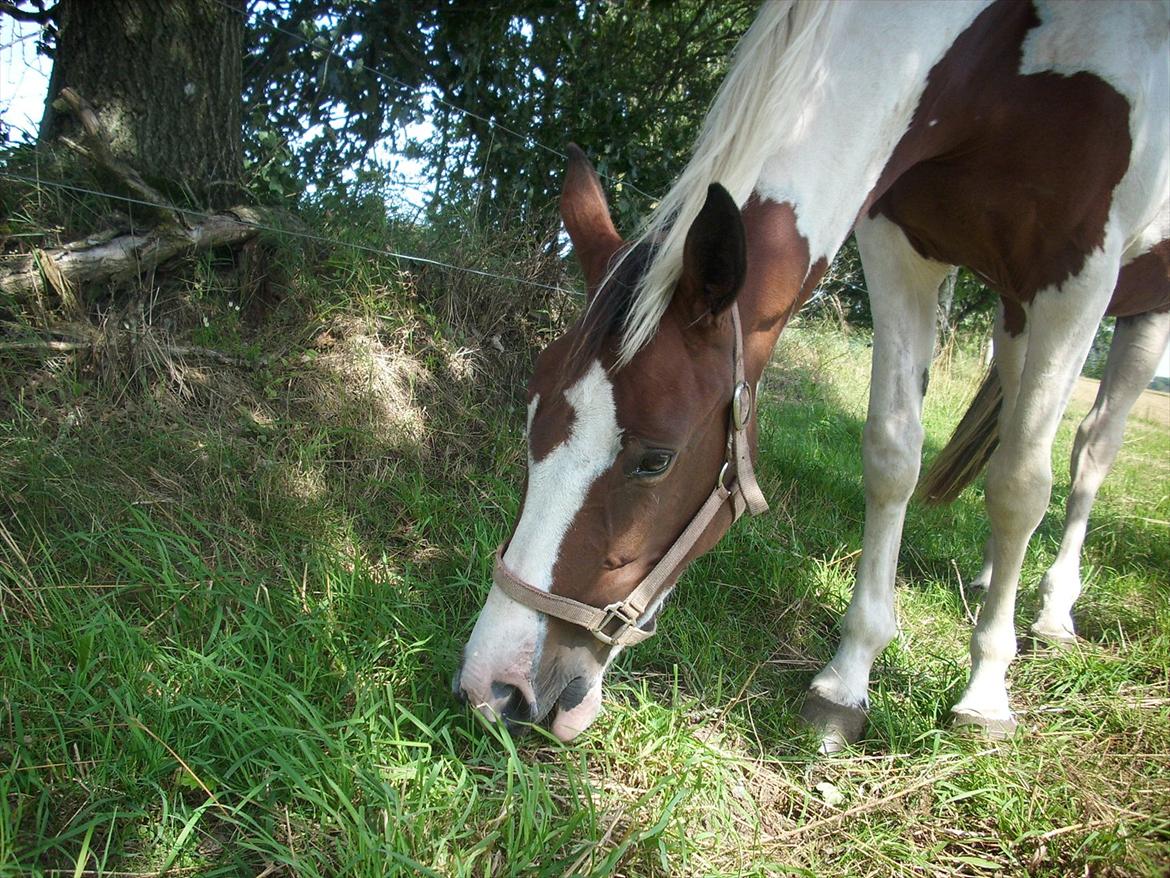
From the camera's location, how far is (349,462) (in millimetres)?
2600

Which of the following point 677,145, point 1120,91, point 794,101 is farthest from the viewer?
point 677,145

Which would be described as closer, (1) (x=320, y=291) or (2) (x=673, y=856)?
(2) (x=673, y=856)

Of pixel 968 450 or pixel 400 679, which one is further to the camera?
pixel 968 450

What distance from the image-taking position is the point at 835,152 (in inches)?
Answer: 60.1

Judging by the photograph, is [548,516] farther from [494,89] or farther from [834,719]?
[494,89]

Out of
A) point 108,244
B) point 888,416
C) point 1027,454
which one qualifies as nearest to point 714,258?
point 888,416

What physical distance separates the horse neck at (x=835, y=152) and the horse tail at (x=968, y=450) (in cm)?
153

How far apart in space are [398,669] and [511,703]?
54 cm

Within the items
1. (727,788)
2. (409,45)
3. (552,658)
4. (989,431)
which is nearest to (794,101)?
(552,658)

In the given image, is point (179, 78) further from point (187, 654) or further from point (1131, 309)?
point (1131, 309)

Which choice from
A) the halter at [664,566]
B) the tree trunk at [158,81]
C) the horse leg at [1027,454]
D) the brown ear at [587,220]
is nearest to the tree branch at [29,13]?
the tree trunk at [158,81]

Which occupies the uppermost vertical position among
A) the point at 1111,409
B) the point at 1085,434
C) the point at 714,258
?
the point at 714,258

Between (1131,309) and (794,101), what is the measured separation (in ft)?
6.51

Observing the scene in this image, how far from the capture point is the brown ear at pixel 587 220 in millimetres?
1580
